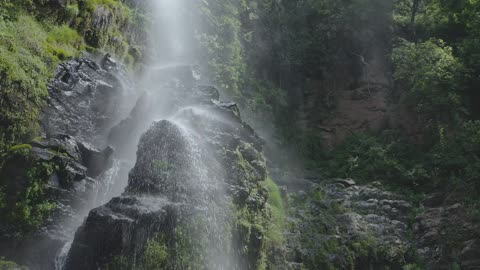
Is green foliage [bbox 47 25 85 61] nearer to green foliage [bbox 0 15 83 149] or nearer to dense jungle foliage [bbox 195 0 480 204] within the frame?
green foliage [bbox 0 15 83 149]

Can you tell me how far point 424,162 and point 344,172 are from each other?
369 centimetres

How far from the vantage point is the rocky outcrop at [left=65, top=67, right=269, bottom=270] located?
9250mm

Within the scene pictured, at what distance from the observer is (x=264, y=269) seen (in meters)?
12.1

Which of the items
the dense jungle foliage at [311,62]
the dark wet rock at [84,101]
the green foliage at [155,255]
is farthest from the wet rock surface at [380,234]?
the dark wet rock at [84,101]

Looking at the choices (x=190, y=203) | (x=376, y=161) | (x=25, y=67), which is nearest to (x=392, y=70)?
(x=376, y=161)

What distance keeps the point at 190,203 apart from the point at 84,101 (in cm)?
567

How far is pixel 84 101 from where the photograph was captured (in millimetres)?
13820

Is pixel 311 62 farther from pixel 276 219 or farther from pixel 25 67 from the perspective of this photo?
pixel 25 67

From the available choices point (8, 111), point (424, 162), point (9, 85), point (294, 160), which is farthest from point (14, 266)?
point (424, 162)

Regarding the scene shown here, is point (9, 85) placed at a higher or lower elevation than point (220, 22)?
lower

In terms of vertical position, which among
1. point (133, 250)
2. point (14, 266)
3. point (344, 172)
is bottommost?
point (14, 266)

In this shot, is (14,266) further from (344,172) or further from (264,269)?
(344,172)

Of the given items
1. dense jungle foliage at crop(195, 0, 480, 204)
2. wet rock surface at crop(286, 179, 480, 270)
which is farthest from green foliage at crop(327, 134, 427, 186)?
wet rock surface at crop(286, 179, 480, 270)

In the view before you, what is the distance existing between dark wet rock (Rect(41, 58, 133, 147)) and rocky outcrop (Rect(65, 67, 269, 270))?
87cm
